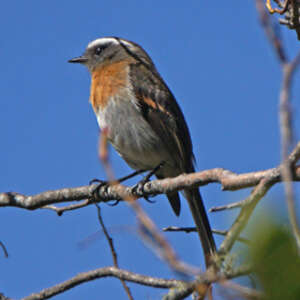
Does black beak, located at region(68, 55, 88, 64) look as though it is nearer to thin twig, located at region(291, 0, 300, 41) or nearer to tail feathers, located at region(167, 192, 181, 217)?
tail feathers, located at region(167, 192, 181, 217)

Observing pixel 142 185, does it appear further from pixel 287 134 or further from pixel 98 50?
pixel 287 134

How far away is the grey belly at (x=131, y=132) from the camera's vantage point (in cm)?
597

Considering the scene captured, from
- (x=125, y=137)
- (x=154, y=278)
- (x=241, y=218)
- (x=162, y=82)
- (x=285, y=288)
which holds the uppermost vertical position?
(x=162, y=82)

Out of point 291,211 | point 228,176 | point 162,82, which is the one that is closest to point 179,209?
point 162,82

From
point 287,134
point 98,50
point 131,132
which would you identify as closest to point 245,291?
point 287,134

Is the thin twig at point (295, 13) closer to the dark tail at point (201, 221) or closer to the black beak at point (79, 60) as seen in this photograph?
the dark tail at point (201, 221)

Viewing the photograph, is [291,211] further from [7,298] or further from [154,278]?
[7,298]

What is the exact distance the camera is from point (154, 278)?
378 cm

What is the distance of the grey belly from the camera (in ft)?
19.6

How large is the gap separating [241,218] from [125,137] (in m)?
4.41

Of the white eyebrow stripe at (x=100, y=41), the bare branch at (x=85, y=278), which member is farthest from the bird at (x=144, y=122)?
the bare branch at (x=85, y=278)

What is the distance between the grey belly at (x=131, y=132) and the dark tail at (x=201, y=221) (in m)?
0.67

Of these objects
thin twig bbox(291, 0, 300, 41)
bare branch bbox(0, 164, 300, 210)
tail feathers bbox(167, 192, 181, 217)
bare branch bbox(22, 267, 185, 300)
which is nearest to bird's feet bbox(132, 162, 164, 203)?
bare branch bbox(0, 164, 300, 210)

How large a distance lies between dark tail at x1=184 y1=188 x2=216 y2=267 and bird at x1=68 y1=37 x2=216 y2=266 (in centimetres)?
1
